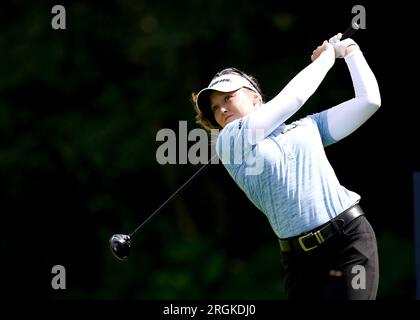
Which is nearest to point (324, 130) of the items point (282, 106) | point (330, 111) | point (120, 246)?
point (330, 111)

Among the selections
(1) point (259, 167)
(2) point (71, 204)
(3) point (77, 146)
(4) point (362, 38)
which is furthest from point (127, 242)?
(2) point (71, 204)

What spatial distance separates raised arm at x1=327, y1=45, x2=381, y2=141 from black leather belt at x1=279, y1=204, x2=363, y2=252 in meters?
0.34

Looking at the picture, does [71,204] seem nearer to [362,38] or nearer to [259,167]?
[362,38]

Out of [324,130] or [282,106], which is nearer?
[282,106]

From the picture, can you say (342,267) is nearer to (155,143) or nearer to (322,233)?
(322,233)

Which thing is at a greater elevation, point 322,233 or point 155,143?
point 155,143

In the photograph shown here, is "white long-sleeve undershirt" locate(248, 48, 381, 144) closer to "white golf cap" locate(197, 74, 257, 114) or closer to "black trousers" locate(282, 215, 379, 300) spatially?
"white golf cap" locate(197, 74, 257, 114)

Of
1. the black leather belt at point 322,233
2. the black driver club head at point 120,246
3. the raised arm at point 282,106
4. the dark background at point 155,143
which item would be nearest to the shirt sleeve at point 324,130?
the raised arm at point 282,106

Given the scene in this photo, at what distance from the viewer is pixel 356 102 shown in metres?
3.36

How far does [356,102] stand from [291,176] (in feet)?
1.23

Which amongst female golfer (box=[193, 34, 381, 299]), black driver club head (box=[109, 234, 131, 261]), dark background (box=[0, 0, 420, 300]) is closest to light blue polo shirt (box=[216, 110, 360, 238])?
female golfer (box=[193, 34, 381, 299])

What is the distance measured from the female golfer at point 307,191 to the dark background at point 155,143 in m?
5.05

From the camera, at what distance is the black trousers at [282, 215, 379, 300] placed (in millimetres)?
3152

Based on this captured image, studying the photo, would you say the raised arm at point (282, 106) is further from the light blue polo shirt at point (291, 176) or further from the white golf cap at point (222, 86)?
the white golf cap at point (222, 86)
